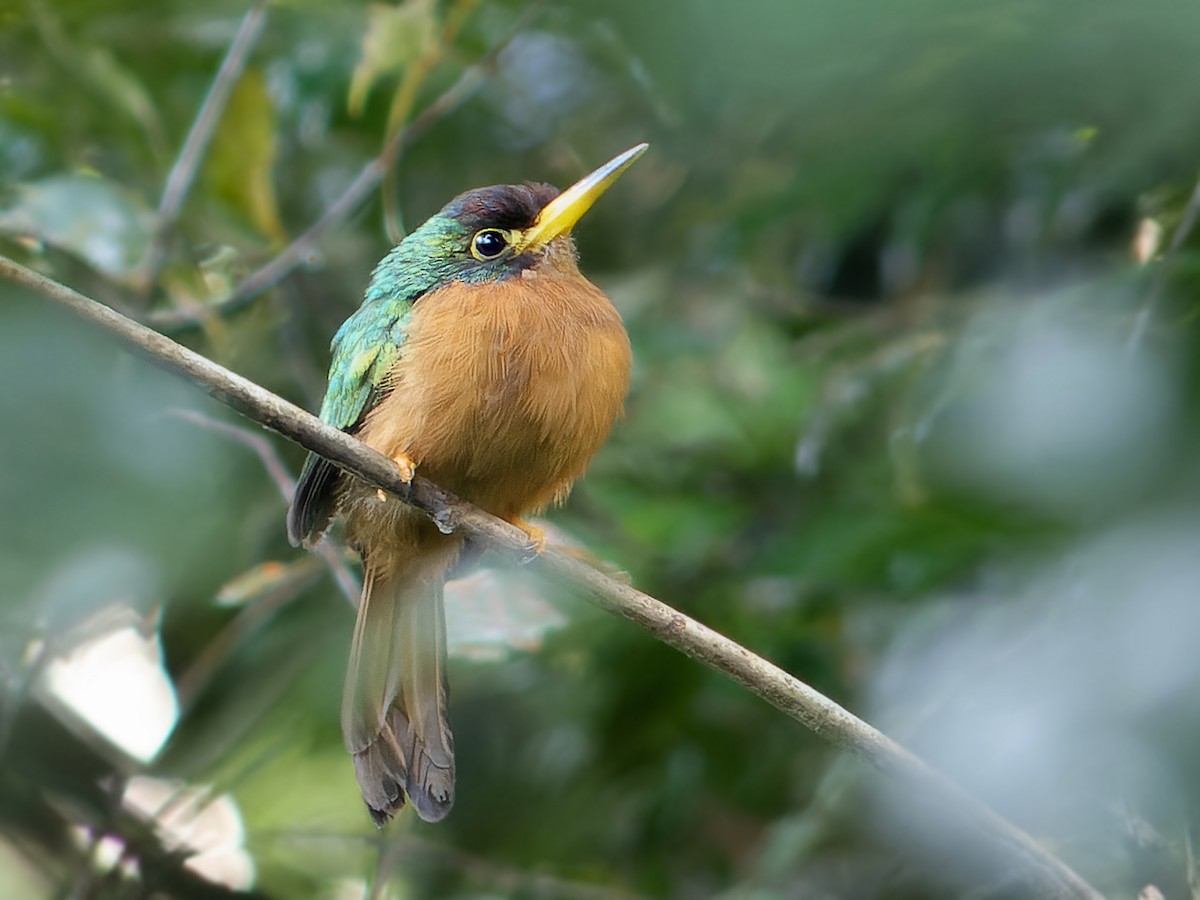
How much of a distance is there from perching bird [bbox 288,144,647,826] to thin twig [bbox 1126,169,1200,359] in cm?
80

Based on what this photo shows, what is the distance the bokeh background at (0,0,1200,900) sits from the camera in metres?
2.27

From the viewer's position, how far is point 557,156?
3.61 metres

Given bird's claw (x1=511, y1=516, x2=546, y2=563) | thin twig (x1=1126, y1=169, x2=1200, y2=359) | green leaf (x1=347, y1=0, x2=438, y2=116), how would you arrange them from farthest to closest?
1. green leaf (x1=347, y1=0, x2=438, y2=116)
2. thin twig (x1=1126, y1=169, x2=1200, y2=359)
3. bird's claw (x1=511, y1=516, x2=546, y2=563)

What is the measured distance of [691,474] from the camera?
3.20 metres

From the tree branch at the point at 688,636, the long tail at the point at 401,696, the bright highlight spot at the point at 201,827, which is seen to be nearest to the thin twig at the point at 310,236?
the long tail at the point at 401,696

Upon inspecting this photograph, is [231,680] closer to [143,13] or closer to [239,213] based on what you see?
[239,213]

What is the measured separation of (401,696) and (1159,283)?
53.7 inches

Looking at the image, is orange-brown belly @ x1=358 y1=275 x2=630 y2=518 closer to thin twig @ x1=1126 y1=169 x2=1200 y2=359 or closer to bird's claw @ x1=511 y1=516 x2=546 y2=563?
bird's claw @ x1=511 y1=516 x2=546 y2=563

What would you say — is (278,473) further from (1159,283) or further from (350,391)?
(1159,283)

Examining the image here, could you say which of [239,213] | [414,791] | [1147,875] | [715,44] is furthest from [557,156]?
[1147,875]

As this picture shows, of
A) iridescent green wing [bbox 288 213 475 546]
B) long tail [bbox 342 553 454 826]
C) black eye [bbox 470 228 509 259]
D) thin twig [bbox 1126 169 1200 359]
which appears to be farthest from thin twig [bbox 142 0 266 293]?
thin twig [bbox 1126 169 1200 359]

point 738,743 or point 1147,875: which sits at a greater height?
point 738,743

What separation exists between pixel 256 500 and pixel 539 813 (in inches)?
35.5

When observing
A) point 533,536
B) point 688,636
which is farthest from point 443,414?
point 688,636
